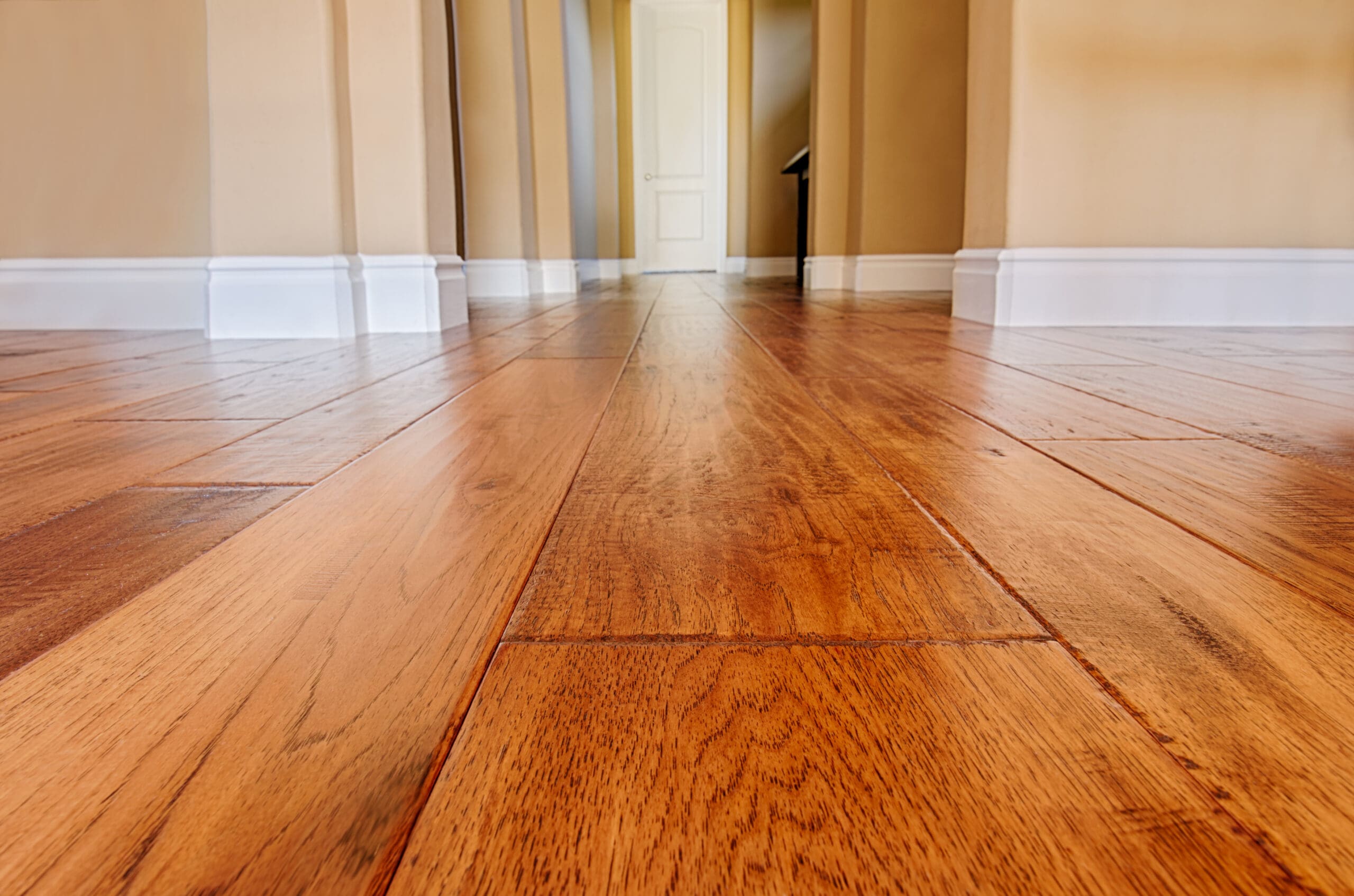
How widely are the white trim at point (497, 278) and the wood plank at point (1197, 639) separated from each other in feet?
11.2

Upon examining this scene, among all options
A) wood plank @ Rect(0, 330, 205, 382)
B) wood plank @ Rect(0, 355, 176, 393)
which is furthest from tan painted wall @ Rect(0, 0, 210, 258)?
wood plank @ Rect(0, 355, 176, 393)

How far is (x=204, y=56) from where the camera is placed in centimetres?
221

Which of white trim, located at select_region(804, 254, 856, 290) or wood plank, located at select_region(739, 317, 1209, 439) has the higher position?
white trim, located at select_region(804, 254, 856, 290)

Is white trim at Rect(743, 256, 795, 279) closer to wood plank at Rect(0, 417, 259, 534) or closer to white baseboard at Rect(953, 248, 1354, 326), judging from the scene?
white baseboard at Rect(953, 248, 1354, 326)

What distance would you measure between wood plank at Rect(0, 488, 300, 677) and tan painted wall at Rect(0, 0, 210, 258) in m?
1.91

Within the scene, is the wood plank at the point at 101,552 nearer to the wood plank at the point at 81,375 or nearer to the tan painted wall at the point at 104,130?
the wood plank at the point at 81,375

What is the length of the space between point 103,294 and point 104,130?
16.2 inches

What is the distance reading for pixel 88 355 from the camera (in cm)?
179

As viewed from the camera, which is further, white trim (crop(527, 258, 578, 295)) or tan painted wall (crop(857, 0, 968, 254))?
white trim (crop(527, 258, 578, 295))

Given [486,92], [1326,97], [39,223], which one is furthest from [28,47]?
[1326,97]

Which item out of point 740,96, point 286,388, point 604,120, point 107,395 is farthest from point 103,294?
point 740,96

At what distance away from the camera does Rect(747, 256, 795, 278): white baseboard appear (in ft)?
23.1

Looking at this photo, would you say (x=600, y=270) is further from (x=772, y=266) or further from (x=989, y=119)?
(x=989, y=119)

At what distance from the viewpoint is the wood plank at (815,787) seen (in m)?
0.25
